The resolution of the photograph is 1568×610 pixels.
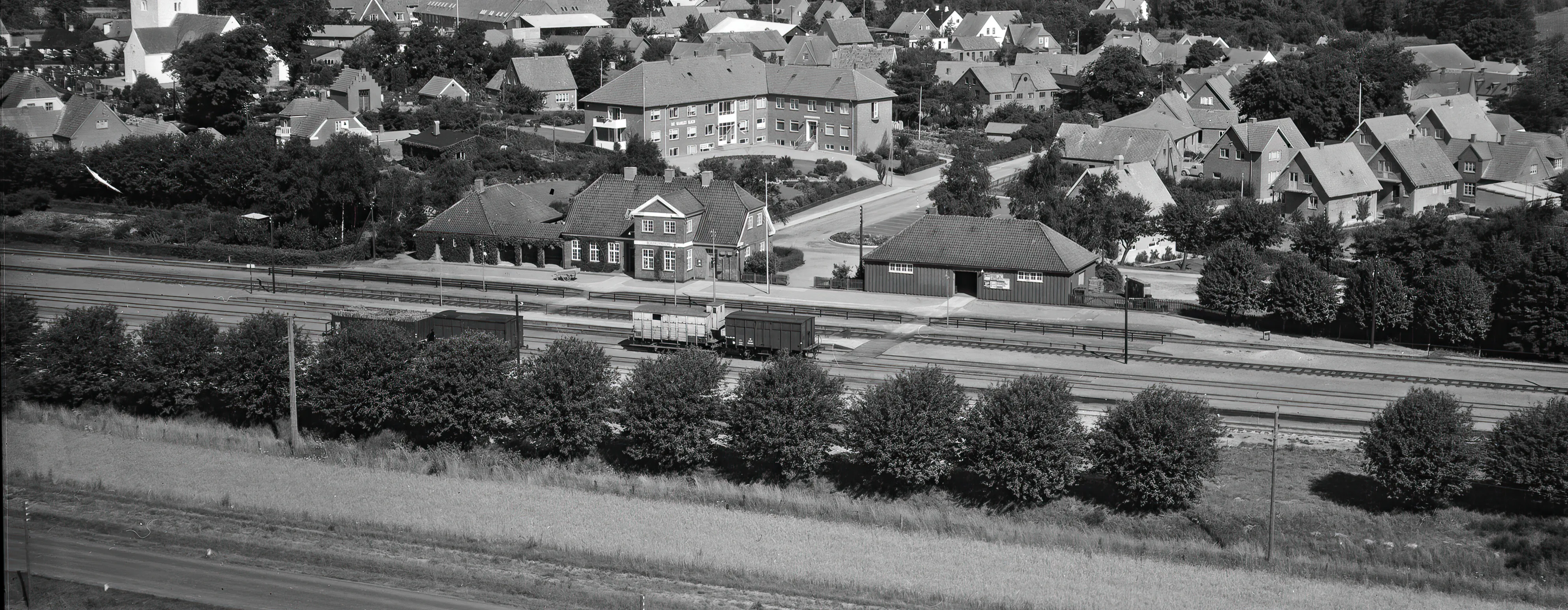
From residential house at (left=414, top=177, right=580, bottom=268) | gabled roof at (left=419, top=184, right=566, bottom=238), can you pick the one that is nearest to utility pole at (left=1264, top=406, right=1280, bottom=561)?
residential house at (left=414, top=177, right=580, bottom=268)

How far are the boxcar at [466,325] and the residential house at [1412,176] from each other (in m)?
47.7

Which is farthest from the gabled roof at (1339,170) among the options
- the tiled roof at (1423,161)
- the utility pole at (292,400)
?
the utility pole at (292,400)

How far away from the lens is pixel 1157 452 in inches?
1383

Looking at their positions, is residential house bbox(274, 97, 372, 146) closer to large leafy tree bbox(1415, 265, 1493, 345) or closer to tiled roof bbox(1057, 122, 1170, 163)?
tiled roof bbox(1057, 122, 1170, 163)

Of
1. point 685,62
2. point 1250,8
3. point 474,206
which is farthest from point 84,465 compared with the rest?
point 1250,8

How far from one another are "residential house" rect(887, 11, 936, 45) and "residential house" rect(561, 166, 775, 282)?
282ft

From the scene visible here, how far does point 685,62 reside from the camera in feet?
291

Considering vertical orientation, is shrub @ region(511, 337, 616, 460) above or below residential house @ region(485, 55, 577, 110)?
below

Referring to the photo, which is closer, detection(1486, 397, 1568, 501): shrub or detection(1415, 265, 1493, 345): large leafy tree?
detection(1486, 397, 1568, 501): shrub

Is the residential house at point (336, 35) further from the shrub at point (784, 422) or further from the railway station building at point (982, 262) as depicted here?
the shrub at point (784, 422)

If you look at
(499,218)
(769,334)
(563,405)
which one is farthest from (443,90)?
(563,405)

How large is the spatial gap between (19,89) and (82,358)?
29.4 feet

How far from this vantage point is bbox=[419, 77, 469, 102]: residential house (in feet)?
316

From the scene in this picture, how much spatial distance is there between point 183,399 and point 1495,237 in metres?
45.5
